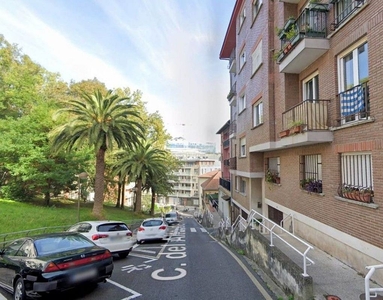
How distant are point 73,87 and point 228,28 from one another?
19817 mm

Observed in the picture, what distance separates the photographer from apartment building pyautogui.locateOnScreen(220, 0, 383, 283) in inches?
230

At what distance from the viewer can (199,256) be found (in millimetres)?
9234

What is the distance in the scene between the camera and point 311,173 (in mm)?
9336

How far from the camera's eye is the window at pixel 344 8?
21.9ft

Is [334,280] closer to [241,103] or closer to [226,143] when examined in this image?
[241,103]

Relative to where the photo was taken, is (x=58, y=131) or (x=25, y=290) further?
(x=58, y=131)

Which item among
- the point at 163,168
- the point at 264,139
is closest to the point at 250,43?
the point at 264,139

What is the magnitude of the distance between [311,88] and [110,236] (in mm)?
8822

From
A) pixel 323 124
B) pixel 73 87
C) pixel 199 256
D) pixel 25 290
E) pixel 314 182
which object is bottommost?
pixel 199 256

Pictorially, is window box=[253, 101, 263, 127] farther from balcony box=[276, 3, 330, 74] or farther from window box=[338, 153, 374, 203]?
window box=[338, 153, 374, 203]

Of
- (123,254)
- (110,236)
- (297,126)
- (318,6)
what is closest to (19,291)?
(110,236)

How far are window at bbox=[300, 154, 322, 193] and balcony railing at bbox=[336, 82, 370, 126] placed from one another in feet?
6.41

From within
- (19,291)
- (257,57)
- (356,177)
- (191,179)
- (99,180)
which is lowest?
(191,179)

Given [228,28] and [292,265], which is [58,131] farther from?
[292,265]
